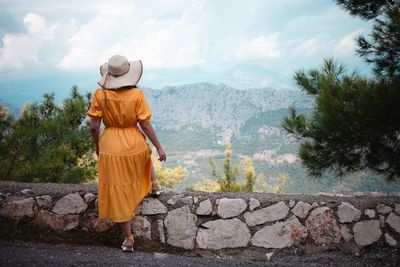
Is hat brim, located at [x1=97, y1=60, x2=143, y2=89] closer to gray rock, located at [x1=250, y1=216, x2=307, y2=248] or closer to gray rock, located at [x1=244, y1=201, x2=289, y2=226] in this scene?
gray rock, located at [x1=244, y1=201, x2=289, y2=226]

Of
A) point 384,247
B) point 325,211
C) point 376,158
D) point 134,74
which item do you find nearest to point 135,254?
point 134,74

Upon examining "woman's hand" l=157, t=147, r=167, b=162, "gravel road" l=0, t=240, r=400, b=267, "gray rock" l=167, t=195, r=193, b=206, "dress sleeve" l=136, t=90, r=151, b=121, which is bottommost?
"gravel road" l=0, t=240, r=400, b=267

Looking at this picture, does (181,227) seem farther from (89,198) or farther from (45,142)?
(45,142)

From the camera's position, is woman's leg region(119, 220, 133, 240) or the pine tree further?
the pine tree

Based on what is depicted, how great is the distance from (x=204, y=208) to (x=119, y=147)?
1172 millimetres

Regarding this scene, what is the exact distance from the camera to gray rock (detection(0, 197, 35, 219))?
3674 millimetres

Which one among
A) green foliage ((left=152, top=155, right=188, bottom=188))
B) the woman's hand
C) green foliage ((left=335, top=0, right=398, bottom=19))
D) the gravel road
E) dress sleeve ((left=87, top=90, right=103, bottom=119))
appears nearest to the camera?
the gravel road

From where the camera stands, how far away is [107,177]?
3184mm

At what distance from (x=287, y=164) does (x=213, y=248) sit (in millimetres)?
114653

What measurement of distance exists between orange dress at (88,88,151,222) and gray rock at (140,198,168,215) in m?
0.47

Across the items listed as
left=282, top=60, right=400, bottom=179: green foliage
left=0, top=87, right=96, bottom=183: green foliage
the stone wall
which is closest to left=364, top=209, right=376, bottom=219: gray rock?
the stone wall

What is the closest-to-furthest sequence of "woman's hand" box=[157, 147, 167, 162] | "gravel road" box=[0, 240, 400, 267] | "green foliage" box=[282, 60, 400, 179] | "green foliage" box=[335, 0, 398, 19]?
"gravel road" box=[0, 240, 400, 267] → "woman's hand" box=[157, 147, 167, 162] → "green foliage" box=[282, 60, 400, 179] → "green foliage" box=[335, 0, 398, 19]

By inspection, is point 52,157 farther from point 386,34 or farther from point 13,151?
point 386,34

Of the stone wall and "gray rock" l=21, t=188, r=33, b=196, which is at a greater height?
"gray rock" l=21, t=188, r=33, b=196
